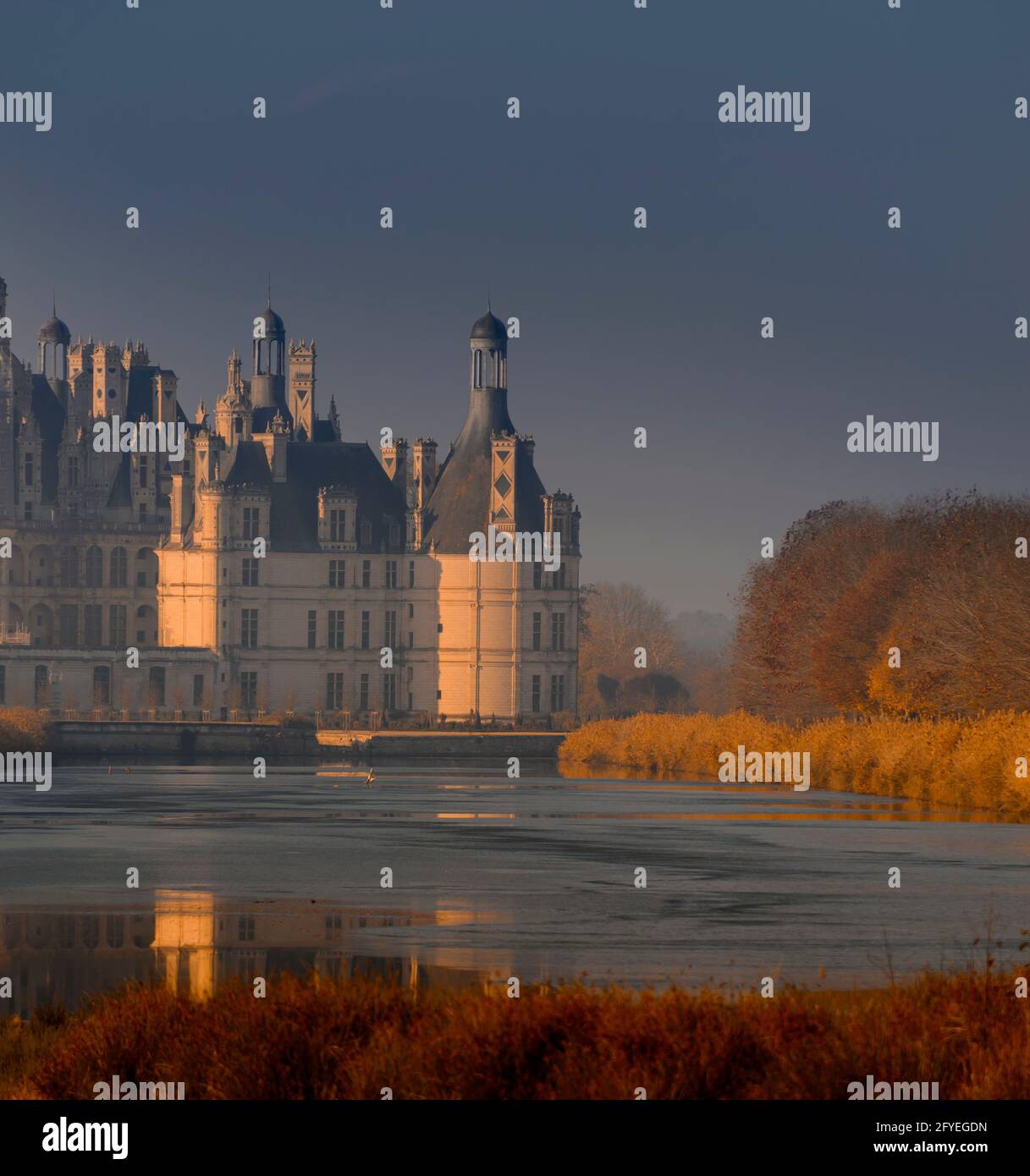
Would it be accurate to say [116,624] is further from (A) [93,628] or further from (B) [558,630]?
(B) [558,630]

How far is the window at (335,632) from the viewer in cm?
13412

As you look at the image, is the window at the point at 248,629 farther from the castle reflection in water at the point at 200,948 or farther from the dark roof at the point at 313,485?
the castle reflection in water at the point at 200,948

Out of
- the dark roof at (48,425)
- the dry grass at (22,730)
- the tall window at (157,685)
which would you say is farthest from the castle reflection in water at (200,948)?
the dark roof at (48,425)

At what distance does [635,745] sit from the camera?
286 feet

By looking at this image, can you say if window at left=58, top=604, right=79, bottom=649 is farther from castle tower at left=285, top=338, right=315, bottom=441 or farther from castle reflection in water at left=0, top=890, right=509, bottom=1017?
castle reflection in water at left=0, top=890, right=509, bottom=1017

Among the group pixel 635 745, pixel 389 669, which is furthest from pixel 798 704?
pixel 389 669

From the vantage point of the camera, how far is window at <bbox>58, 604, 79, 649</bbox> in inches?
5512

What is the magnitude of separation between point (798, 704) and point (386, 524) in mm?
52390

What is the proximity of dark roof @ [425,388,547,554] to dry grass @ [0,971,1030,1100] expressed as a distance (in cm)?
11545

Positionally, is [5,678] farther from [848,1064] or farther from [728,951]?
[848,1064]

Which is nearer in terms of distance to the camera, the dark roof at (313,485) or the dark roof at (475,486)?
the dark roof at (475,486)

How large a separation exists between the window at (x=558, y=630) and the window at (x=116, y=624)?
27.7m
